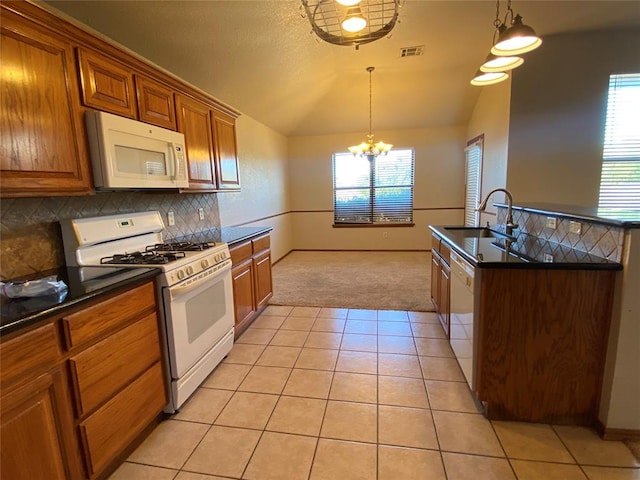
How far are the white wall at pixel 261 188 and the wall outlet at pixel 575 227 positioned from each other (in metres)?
3.37

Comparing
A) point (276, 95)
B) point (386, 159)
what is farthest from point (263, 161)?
point (386, 159)

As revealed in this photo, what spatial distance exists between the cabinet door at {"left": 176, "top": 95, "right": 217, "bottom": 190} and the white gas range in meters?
0.50

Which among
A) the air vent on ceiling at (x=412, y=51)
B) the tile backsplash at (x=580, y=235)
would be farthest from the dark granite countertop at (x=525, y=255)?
the air vent on ceiling at (x=412, y=51)

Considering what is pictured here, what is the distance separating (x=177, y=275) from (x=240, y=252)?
1030mm

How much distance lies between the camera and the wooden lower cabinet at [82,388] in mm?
1118

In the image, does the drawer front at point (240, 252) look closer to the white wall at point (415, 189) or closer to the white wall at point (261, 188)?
the white wall at point (261, 188)

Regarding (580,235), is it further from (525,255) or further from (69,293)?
(69,293)

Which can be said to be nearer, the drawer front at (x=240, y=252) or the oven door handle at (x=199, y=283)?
the oven door handle at (x=199, y=283)

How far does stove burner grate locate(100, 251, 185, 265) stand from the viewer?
192cm

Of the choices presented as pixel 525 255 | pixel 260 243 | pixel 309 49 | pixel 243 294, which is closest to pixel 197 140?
pixel 260 243

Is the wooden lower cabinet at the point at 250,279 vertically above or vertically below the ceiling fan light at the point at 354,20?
below

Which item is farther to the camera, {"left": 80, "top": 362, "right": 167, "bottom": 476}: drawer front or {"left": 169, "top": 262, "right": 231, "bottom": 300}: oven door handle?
{"left": 169, "top": 262, "right": 231, "bottom": 300}: oven door handle

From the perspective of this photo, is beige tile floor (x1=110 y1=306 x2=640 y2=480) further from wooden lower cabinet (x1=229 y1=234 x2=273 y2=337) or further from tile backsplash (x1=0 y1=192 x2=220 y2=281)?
tile backsplash (x1=0 y1=192 x2=220 y2=281)

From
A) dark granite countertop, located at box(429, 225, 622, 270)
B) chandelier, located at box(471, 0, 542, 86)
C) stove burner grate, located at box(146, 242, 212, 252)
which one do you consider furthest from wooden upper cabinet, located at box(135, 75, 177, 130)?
dark granite countertop, located at box(429, 225, 622, 270)
